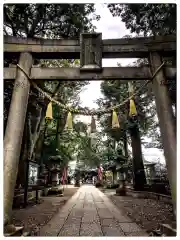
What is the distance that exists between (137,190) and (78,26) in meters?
10.9

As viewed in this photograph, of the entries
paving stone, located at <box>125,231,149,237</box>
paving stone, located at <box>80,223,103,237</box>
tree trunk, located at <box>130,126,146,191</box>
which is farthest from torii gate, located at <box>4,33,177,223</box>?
tree trunk, located at <box>130,126,146,191</box>

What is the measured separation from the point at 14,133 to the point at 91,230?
287cm

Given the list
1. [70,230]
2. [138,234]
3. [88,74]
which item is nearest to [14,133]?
[88,74]

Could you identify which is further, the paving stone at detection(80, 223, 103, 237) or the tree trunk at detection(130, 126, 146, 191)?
the tree trunk at detection(130, 126, 146, 191)

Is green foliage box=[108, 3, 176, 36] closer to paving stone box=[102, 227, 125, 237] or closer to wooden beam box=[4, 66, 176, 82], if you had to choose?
wooden beam box=[4, 66, 176, 82]

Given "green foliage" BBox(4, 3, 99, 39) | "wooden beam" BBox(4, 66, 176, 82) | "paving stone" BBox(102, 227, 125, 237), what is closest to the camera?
A: "paving stone" BBox(102, 227, 125, 237)

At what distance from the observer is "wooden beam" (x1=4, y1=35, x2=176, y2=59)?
6137 millimetres

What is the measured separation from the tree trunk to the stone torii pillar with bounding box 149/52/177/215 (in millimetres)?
10426

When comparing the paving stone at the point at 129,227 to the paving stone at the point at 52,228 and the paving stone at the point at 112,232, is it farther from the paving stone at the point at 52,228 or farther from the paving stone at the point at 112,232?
the paving stone at the point at 52,228

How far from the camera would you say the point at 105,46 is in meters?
6.19

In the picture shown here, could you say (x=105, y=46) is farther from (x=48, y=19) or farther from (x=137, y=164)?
(x=137, y=164)

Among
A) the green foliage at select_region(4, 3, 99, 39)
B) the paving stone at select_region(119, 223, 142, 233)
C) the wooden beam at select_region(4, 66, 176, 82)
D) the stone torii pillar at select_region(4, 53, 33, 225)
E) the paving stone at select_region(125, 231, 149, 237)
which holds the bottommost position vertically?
the paving stone at select_region(119, 223, 142, 233)

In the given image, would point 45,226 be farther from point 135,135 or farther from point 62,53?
point 135,135

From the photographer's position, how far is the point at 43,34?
11.6 metres
